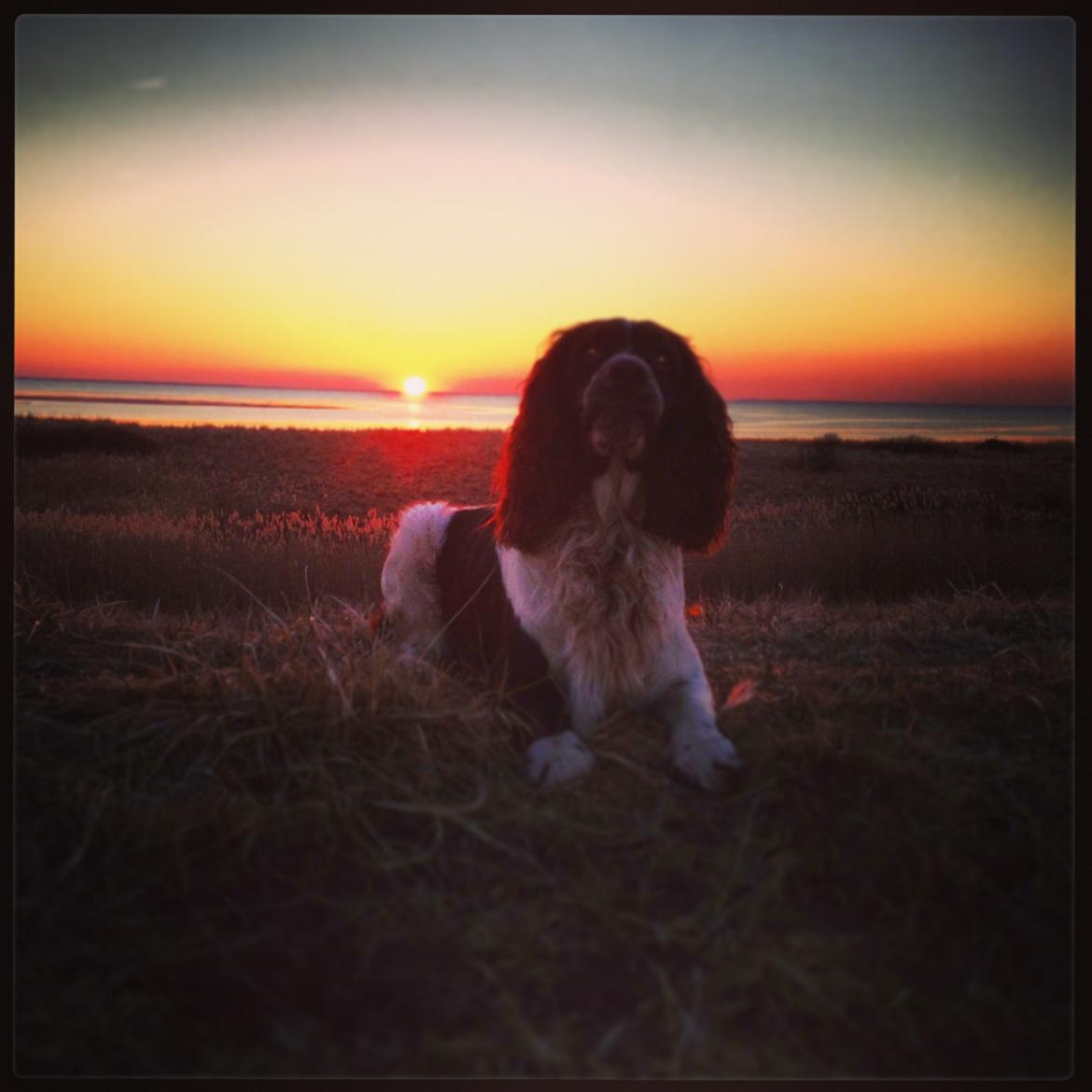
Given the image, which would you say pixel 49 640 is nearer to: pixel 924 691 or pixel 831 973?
pixel 831 973

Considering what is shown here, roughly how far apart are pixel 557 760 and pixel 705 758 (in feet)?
1.33

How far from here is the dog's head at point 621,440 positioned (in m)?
2.74

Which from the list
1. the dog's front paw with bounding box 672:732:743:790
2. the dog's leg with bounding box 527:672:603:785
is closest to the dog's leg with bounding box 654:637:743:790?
the dog's front paw with bounding box 672:732:743:790

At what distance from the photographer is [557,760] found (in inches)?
98.9

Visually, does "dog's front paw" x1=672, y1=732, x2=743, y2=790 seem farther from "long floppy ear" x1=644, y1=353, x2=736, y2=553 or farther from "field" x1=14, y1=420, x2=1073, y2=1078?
Result: "long floppy ear" x1=644, y1=353, x2=736, y2=553

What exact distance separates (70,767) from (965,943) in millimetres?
2240

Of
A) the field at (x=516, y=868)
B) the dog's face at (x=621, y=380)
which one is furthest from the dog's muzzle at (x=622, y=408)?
the field at (x=516, y=868)

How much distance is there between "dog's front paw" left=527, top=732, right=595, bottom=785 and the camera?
8.11 ft

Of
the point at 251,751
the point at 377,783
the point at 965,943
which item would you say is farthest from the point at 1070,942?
the point at 251,751

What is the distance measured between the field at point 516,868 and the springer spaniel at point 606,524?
16 centimetres

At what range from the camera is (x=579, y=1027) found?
1793mm

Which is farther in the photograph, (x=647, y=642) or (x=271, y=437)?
(x=271, y=437)

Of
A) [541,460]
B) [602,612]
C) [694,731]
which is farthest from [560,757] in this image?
[541,460]

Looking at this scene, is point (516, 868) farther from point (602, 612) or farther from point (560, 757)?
point (602, 612)
